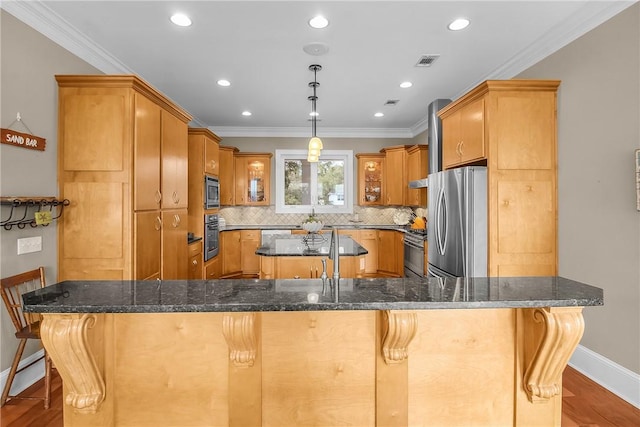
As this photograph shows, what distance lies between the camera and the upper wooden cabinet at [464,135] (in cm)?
299

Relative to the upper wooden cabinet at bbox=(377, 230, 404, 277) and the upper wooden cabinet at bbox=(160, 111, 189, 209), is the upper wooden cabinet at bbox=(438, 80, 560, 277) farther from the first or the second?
the upper wooden cabinet at bbox=(160, 111, 189, 209)

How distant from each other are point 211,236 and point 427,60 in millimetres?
3843

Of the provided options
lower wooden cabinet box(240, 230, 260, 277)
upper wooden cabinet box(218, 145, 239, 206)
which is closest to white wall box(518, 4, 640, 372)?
lower wooden cabinet box(240, 230, 260, 277)

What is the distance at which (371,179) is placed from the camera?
21.0 ft

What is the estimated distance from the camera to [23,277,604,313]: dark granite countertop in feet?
3.55

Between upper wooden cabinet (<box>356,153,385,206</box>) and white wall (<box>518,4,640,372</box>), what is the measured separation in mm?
3618

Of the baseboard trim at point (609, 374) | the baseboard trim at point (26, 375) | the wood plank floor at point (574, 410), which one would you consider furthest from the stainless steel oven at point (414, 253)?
the baseboard trim at point (26, 375)

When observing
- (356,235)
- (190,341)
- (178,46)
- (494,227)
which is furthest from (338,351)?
(356,235)

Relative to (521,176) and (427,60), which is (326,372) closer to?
(521,176)

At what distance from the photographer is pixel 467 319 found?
135cm

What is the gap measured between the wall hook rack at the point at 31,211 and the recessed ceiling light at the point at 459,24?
3.43 meters

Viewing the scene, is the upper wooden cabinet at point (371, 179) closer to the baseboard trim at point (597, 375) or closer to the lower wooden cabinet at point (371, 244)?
the lower wooden cabinet at point (371, 244)

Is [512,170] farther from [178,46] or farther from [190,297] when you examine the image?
[178,46]

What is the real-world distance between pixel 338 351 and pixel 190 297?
2.01ft
